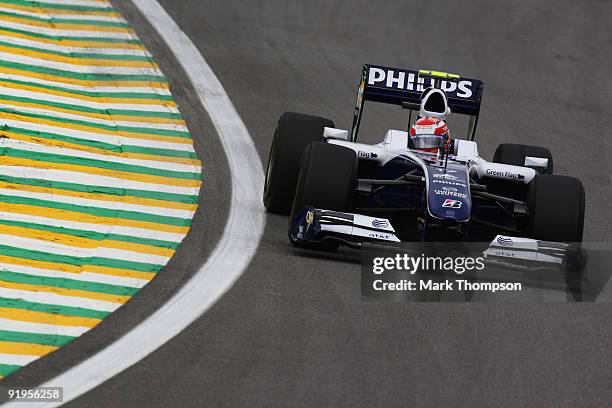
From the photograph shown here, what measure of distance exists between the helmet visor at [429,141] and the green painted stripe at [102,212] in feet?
8.26

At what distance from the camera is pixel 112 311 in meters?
10.3

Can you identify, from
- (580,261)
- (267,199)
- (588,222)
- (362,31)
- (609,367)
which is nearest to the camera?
(609,367)

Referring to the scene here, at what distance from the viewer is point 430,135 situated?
44.3 feet

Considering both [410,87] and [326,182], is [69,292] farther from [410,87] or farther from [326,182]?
[410,87]

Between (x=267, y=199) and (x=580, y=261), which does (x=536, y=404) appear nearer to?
(x=580, y=261)

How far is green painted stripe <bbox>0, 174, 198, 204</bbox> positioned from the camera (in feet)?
43.2

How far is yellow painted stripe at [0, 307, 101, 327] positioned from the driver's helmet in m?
4.70

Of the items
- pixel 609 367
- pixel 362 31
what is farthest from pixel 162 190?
pixel 362 31

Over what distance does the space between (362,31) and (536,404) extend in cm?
1393

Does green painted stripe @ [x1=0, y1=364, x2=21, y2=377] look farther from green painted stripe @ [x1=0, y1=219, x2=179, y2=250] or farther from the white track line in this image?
green painted stripe @ [x1=0, y1=219, x2=179, y2=250]

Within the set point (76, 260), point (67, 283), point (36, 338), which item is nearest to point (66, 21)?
point (76, 260)

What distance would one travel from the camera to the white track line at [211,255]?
29.9 ft

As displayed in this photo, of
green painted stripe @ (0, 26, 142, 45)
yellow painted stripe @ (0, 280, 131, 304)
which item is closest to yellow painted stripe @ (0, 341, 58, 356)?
yellow painted stripe @ (0, 280, 131, 304)

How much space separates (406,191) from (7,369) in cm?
508
